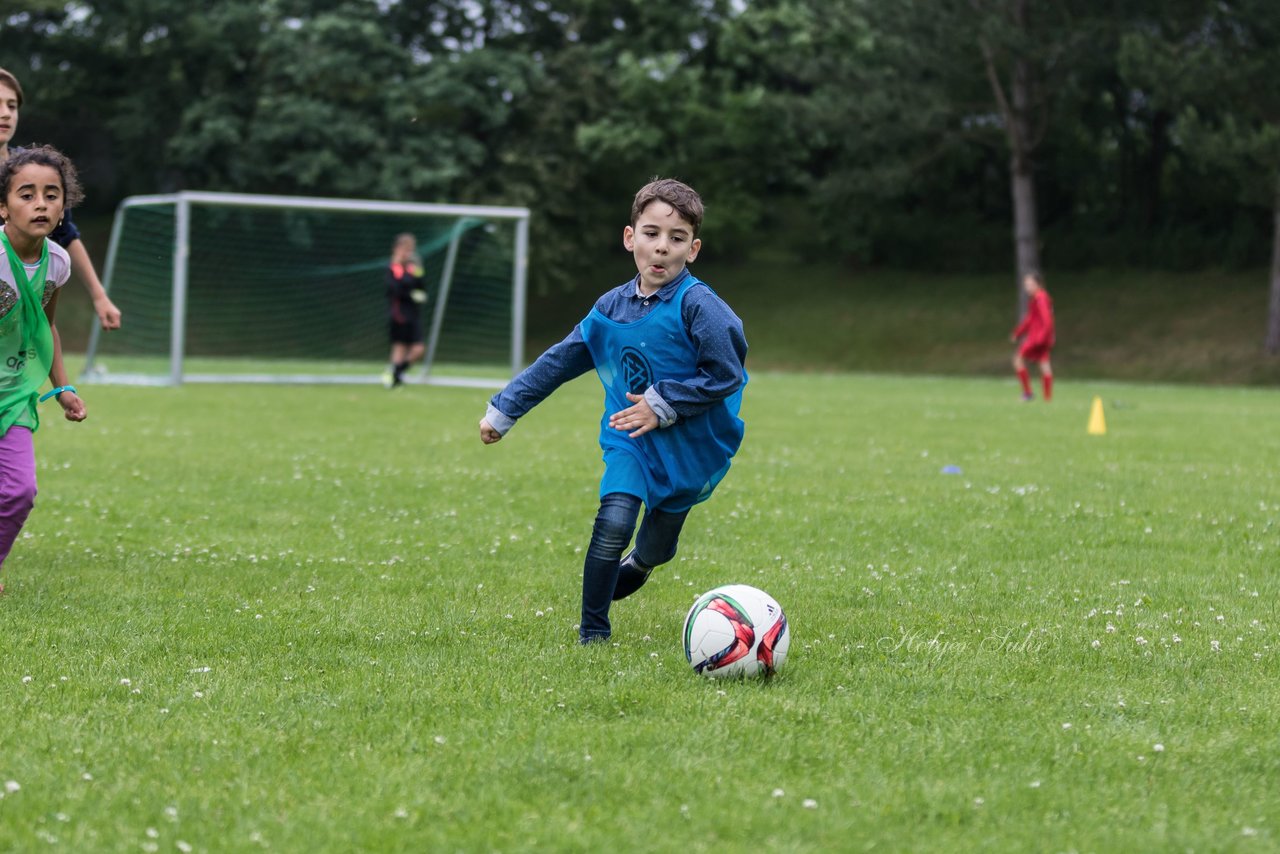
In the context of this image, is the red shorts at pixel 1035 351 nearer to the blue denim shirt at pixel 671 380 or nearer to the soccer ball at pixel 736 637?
the blue denim shirt at pixel 671 380

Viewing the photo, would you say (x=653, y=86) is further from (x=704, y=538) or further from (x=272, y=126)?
(x=704, y=538)

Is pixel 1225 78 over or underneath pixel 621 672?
over

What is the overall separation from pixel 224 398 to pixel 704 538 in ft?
47.5

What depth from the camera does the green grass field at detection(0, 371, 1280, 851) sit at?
3943 mm

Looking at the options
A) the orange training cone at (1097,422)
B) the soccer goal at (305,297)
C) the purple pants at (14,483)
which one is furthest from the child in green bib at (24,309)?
the soccer goal at (305,297)

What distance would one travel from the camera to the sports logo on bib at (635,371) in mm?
6176

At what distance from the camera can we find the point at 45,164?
6.65 m

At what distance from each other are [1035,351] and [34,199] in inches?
810

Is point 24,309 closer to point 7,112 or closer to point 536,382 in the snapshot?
point 7,112

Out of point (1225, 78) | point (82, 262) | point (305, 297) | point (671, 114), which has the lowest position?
Result: point (305, 297)

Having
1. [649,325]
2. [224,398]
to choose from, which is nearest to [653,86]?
[224,398]

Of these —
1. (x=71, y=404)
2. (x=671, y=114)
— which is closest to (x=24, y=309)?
(x=71, y=404)

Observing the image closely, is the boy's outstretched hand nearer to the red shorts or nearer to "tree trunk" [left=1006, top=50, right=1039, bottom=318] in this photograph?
the red shorts

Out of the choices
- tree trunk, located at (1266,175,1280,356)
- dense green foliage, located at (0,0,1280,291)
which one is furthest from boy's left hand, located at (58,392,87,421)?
tree trunk, located at (1266,175,1280,356)
